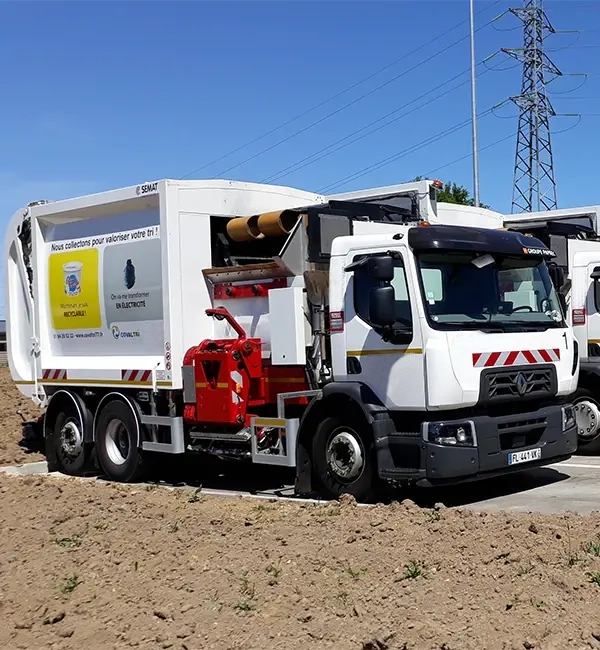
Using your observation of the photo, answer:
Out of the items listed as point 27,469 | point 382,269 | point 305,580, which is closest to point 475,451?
point 382,269

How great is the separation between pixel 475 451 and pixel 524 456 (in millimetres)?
693

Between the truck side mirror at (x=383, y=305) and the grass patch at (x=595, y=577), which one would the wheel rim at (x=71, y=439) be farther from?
the grass patch at (x=595, y=577)

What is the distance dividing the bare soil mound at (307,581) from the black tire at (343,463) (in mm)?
472

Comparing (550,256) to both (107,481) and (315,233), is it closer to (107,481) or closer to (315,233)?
(315,233)

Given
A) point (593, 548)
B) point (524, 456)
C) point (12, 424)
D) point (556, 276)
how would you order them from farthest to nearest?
point (12, 424) → point (556, 276) → point (524, 456) → point (593, 548)

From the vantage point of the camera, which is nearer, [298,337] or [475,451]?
[475,451]

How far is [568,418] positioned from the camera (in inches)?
369

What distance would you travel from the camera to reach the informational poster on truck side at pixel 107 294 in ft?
35.9

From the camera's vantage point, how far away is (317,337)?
31.2 ft

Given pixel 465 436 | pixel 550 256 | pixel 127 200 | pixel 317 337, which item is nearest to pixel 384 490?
pixel 465 436

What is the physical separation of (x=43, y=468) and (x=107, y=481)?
6.39 feet

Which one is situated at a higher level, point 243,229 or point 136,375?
point 243,229

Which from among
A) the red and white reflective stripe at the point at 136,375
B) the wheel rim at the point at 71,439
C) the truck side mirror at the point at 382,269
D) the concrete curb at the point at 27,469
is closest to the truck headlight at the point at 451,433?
the truck side mirror at the point at 382,269

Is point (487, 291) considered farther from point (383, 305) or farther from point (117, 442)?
point (117, 442)
